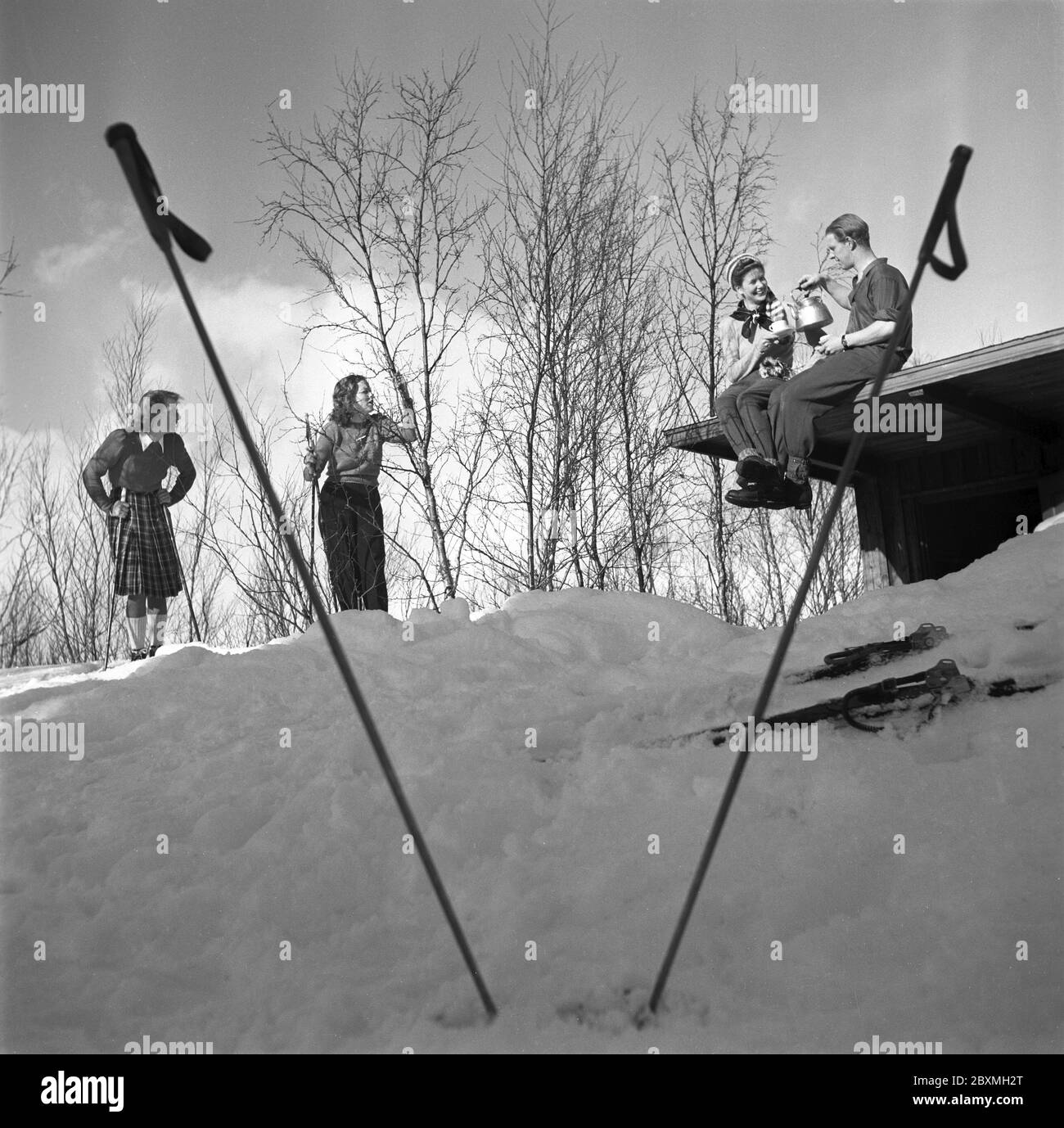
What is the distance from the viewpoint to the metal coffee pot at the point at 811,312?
5.23 m

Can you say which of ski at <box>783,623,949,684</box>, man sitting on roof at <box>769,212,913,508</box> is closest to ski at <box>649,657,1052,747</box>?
ski at <box>783,623,949,684</box>

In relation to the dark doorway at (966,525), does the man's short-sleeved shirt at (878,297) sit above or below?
above

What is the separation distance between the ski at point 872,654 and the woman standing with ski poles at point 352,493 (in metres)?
3.14

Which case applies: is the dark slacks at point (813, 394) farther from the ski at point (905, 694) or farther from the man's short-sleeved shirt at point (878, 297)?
the ski at point (905, 694)

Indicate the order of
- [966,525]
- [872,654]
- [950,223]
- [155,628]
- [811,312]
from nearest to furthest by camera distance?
[950,223]
[872,654]
[811,312]
[155,628]
[966,525]

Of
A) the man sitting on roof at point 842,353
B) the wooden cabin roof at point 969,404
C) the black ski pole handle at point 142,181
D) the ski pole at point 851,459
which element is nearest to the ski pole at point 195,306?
the black ski pole handle at point 142,181

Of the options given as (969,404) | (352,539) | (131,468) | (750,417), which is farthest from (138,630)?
(969,404)

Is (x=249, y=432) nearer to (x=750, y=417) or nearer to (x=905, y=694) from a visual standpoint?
(x=905, y=694)

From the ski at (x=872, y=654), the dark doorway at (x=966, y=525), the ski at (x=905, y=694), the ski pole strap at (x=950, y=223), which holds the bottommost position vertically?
the ski at (x=905, y=694)

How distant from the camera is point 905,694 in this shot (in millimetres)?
2652

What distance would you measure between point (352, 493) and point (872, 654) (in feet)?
11.2

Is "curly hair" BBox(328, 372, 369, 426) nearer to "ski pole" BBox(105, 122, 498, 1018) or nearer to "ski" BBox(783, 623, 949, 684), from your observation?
"ski" BBox(783, 623, 949, 684)

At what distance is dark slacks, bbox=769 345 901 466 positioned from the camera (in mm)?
4660

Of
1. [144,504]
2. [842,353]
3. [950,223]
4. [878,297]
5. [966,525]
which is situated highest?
[878,297]
